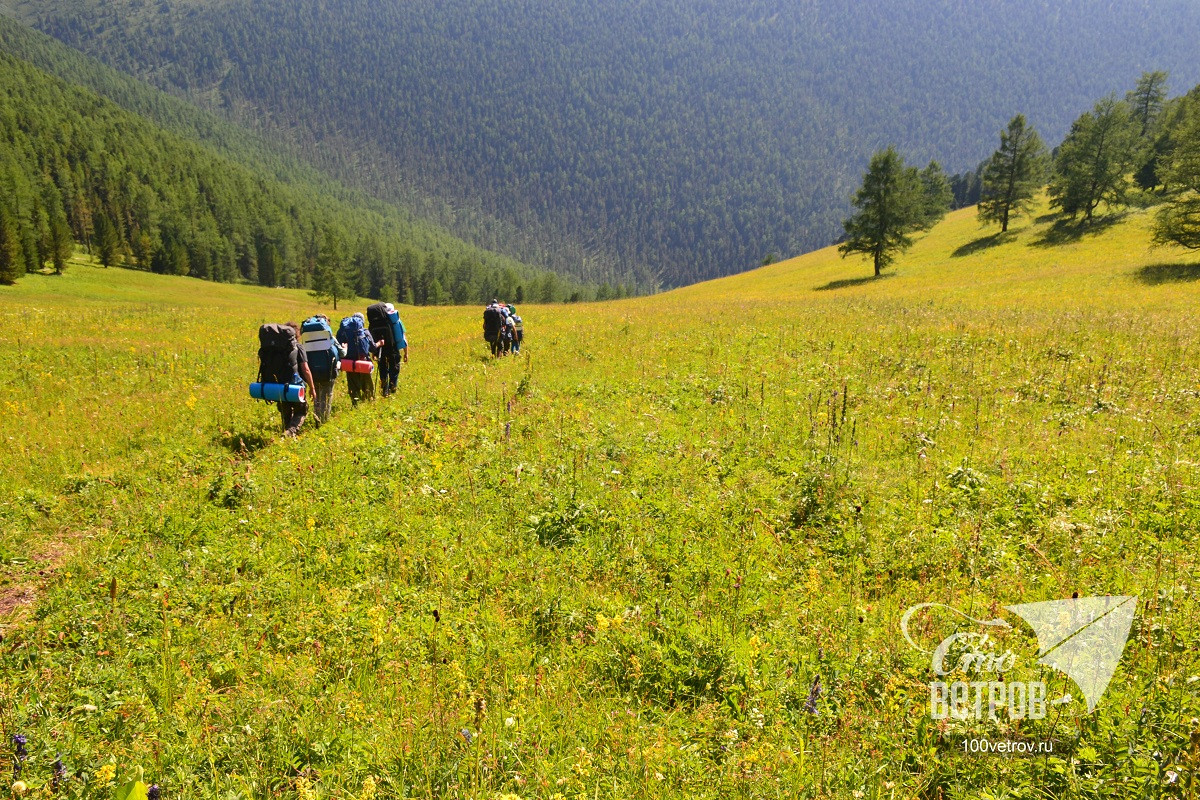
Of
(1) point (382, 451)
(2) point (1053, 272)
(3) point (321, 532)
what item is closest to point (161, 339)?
(1) point (382, 451)

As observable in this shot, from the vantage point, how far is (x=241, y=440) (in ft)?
32.2

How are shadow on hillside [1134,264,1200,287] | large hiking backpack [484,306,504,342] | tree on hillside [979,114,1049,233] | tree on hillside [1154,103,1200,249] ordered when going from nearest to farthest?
1. large hiking backpack [484,306,504,342]
2. shadow on hillside [1134,264,1200,287]
3. tree on hillside [1154,103,1200,249]
4. tree on hillside [979,114,1049,233]

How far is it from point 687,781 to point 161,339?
26.0m

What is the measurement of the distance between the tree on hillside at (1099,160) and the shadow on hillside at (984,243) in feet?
16.5

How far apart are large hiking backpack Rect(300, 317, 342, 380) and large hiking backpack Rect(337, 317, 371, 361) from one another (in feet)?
2.67

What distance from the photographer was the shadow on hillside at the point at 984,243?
5609 cm

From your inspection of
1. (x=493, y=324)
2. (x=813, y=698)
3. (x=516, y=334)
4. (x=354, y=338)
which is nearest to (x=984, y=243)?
(x=516, y=334)

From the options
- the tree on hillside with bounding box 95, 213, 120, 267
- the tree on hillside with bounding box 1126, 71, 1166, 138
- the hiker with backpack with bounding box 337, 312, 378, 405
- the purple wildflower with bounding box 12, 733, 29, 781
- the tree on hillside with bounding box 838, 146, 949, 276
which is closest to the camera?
the purple wildflower with bounding box 12, 733, 29, 781

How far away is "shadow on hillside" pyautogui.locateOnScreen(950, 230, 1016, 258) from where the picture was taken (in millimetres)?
56094

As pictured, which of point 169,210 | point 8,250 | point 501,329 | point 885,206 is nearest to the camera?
point 501,329

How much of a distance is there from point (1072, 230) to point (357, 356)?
216ft

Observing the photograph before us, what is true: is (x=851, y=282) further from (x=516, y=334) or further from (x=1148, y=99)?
(x=1148, y=99)

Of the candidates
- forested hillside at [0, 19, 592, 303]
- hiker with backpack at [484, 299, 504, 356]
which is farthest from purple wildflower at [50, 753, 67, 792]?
forested hillside at [0, 19, 592, 303]

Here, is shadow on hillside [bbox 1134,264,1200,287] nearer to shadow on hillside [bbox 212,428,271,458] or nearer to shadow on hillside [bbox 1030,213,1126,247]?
shadow on hillside [bbox 1030,213,1126,247]
